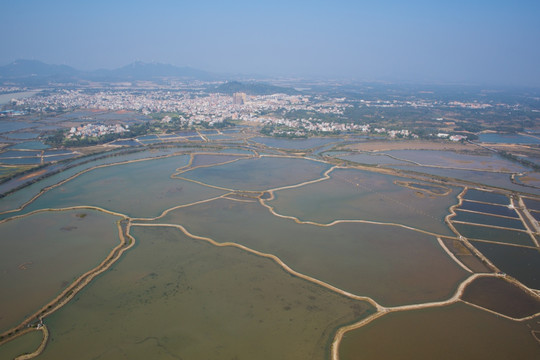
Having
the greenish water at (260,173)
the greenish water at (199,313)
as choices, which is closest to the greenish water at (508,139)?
the greenish water at (260,173)

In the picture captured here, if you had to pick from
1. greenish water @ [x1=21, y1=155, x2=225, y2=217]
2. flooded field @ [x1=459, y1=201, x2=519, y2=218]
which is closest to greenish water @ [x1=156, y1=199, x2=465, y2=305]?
greenish water @ [x1=21, y1=155, x2=225, y2=217]

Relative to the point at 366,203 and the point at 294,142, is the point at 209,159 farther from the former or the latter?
the point at 366,203

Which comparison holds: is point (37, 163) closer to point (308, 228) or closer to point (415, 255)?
point (308, 228)

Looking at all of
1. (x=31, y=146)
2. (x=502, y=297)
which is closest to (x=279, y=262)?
(x=502, y=297)

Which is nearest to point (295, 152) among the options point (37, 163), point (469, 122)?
point (37, 163)

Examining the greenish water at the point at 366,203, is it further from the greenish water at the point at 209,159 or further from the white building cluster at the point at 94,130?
the white building cluster at the point at 94,130

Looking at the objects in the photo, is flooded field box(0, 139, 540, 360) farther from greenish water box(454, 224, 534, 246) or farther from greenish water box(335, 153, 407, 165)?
greenish water box(335, 153, 407, 165)
